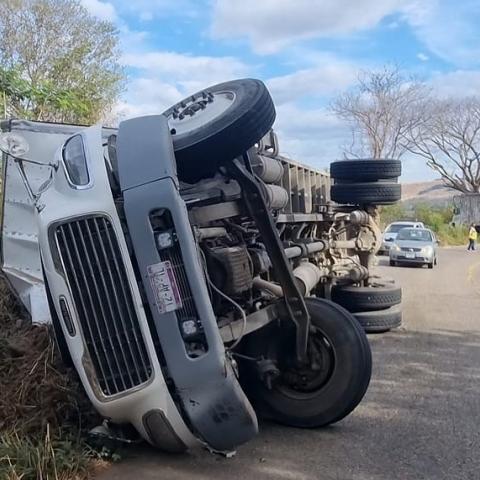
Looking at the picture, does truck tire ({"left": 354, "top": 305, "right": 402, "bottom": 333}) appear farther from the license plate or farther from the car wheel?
the license plate

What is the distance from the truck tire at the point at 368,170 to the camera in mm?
8648

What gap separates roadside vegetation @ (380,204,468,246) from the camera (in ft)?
138

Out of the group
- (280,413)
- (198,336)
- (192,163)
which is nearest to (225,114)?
(192,163)

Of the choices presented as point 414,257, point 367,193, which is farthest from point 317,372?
point 414,257

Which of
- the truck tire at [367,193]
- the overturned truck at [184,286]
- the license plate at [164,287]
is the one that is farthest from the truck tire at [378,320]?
the license plate at [164,287]

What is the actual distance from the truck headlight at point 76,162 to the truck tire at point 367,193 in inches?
203

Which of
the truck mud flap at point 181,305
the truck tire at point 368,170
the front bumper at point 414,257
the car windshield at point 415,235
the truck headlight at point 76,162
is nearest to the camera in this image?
the truck mud flap at point 181,305

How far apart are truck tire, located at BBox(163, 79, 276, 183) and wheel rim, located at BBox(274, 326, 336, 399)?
57.7 inches

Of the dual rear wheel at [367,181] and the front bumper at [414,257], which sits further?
the front bumper at [414,257]

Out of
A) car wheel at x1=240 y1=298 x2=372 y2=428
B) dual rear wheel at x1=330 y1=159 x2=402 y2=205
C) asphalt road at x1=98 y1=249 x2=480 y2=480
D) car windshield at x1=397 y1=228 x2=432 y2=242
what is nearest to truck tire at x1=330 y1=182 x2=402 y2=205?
dual rear wheel at x1=330 y1=159 x2=402 y2=205

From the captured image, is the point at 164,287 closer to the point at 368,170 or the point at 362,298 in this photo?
the point at 362,298

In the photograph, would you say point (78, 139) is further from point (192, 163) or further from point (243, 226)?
point (243, 226)

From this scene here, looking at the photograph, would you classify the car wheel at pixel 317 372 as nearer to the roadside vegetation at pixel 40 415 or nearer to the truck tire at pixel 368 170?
the roadside vegetation at pixel 40 415

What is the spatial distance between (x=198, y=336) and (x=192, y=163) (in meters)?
1.05
